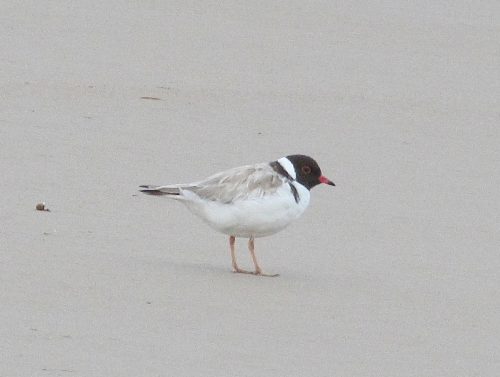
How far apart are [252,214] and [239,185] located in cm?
25

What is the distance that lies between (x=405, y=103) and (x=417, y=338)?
20.4 feet

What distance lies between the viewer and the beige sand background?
248 inches

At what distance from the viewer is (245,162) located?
10.4m

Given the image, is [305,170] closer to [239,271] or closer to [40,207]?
[239,271]

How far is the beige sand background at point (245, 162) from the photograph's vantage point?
629cm

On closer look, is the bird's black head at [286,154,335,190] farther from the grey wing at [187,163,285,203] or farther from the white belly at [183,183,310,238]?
the white belly at [183,183,310,238]

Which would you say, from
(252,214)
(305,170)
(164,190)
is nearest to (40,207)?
(164,190)

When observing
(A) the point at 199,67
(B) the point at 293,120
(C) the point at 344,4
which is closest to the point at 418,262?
(B) the point at 293,120

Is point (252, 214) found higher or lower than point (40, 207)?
higher

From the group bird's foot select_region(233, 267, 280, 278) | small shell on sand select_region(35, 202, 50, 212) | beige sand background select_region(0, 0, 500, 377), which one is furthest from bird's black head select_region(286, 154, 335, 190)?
small shell on sand select_region(35, 202, 50, 212)

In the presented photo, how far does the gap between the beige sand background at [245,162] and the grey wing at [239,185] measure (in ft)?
1.34

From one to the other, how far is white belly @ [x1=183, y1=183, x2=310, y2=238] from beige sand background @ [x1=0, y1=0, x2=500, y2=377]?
27cm

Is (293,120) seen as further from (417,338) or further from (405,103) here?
(417,338)

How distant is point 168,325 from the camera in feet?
21.0
